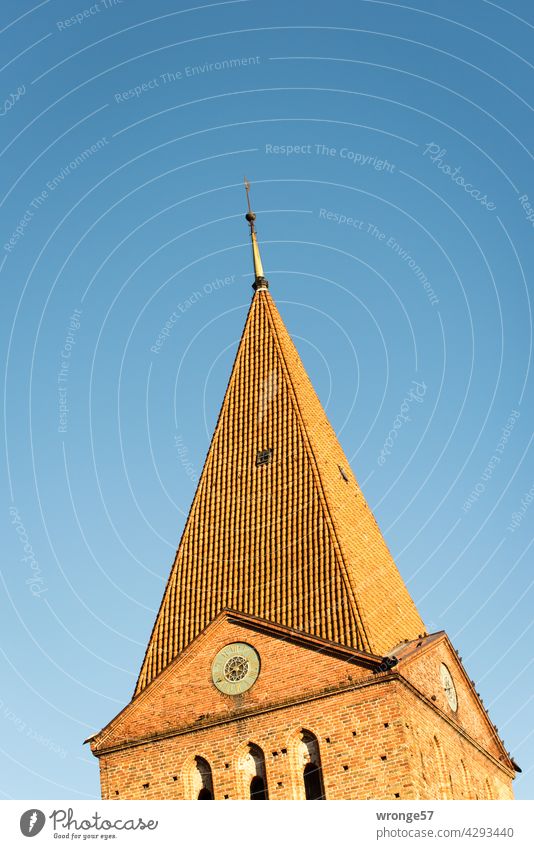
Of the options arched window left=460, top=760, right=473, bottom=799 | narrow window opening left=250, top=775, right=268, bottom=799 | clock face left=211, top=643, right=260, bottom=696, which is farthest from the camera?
arched window left=460, top=760, right=473, bottom=799

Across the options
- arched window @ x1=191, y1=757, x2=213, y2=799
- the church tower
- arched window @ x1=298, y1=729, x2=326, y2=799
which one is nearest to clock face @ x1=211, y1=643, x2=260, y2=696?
the church tower

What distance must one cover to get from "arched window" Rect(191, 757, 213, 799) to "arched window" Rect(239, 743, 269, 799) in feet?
2.53

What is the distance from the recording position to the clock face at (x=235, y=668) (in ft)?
90.7

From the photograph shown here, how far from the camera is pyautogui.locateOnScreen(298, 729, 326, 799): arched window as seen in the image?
1030 inches

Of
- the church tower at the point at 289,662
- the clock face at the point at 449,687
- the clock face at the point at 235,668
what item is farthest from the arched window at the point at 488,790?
the clock face at the point at 235,668

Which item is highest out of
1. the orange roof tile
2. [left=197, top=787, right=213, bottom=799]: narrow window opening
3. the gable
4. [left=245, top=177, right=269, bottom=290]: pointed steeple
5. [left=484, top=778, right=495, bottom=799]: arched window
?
[left=245, top=177, right=269, bottom=290]: pointed steeple

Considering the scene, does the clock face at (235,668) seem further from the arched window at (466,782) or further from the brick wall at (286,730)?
the arched window at (466,782)

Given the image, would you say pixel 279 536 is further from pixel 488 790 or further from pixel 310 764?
pixel 488 790

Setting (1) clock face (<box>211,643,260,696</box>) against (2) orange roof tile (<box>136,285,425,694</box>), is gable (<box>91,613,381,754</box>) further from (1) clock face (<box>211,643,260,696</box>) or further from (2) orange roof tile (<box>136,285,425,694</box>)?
(2) orange roof tile (<box>136,285,425,694</box>)

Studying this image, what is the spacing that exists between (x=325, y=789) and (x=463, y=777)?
4.47 meters

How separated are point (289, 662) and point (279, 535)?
12.8 ft
